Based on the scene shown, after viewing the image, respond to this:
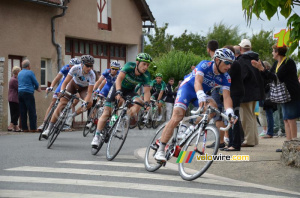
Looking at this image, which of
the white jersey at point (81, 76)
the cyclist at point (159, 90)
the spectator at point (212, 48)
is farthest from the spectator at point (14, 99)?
the spectator at point (212, 48)

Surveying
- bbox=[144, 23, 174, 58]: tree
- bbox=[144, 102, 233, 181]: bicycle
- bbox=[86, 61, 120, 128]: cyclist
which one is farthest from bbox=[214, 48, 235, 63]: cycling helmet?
bbox=[144, 23, 174, 58]: tree

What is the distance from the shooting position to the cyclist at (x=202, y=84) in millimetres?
8625

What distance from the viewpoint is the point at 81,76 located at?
14180 millimetres

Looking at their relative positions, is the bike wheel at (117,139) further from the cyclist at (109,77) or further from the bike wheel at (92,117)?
the bike wheel at (92,117)

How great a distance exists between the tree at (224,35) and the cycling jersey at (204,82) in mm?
74831

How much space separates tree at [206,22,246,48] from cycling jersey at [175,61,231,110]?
74831 mm

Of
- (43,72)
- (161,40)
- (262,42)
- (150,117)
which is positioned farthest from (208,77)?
(262,42)

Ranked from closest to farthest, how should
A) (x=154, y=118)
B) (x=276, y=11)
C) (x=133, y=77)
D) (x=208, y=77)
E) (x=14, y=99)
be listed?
(x=276, y=11), (x=208, y=77), (x=133, y=77), (x=14, y=99), (x=154, y=118)

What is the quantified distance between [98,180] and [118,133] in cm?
240

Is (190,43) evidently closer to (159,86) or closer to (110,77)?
(159,86)

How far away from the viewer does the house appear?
22578mm

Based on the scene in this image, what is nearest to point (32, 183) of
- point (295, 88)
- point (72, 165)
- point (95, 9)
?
point (72, 165)

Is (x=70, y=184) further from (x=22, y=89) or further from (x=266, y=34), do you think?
(x=266, y=34)

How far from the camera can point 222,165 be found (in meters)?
9.94
